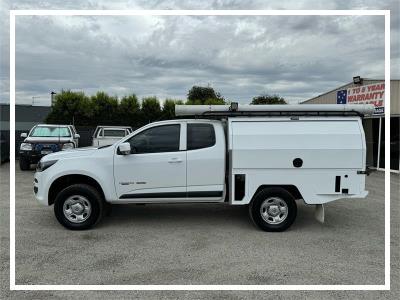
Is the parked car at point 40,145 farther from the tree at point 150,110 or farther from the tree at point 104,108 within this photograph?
the tree at point 150,110

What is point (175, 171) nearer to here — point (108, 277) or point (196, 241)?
point (196, 241)

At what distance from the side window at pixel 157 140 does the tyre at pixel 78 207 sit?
102 cm

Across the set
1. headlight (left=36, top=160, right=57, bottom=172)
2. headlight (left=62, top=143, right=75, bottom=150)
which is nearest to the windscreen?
headlight (left=62, top=143, right=75, bottom=150)

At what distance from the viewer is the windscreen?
51.2 feet

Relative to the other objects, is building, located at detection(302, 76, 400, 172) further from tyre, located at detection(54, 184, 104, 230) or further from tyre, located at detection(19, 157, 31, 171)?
tyre, located at detection(19, 157, 31, 171)

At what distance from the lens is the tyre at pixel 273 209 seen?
21.3 ft

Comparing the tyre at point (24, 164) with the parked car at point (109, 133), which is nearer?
the tyre at point (24, 164)

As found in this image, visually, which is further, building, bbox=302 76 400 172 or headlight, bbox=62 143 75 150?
building, bbox=302 76 400 172

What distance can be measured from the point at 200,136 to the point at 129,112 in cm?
2325

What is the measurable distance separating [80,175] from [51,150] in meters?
8.87

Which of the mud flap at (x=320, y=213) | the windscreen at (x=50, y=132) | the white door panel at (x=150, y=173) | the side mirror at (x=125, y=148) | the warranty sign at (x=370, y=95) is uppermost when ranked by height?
the warranty sign at (x=370, y=95)

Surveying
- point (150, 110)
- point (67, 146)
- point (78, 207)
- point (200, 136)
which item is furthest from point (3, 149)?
point (200, 136)

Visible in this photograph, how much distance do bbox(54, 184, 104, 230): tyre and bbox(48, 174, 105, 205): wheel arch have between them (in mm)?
129

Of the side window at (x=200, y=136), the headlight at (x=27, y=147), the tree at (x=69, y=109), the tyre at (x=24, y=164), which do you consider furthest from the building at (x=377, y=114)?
the tree at (x=69, y=109)
